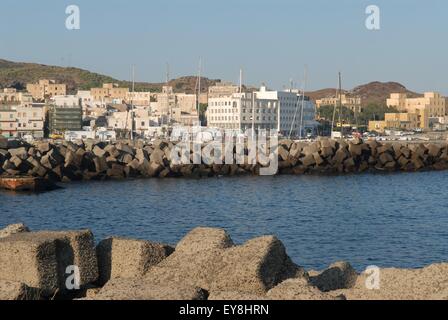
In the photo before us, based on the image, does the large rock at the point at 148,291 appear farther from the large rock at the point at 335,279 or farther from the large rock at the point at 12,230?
the large rock at the point at 12,230

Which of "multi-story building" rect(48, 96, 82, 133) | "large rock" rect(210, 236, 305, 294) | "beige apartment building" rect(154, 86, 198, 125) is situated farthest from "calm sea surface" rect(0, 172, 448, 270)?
"beige apartment building" rect(154, 86, 198, 125)

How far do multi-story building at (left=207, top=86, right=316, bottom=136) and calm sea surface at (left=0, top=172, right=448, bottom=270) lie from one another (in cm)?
8286

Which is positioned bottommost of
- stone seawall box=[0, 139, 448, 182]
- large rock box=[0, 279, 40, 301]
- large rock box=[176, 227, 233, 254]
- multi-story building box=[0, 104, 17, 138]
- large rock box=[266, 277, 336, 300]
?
stone seawall box=[0, 139, 448, 182]

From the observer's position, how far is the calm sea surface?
2220cm

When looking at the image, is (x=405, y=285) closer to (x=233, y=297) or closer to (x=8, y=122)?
(x=233, y=297)

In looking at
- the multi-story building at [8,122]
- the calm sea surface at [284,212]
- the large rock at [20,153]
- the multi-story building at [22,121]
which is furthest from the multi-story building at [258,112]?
the calm sea surface at [284,212]

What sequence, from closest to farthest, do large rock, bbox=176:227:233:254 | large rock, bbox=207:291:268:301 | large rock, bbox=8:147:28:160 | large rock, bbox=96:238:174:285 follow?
large rock, bbox=207:291:268:301, large rock, bbox=176:227:233:254, large rock, bbox=96:238:174:285, large rock, bbox=8:147:28:160

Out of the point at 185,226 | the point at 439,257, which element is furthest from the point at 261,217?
the point at 439,257

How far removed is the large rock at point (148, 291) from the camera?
7.44 meters

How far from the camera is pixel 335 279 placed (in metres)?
10.2

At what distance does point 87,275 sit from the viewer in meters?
9.79

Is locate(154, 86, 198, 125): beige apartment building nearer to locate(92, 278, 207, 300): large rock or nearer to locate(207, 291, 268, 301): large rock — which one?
locate(92, 278, 207, 300): large rock
